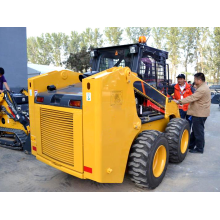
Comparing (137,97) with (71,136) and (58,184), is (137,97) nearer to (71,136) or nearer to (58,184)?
(71,136)

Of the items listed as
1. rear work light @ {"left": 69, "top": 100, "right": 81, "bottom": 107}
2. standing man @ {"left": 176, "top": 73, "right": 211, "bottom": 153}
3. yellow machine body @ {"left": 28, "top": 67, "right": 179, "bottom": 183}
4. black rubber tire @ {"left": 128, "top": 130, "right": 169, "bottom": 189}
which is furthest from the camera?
standing man @ {"left": 176, "top": 73, "right": 211, "bottom": 153}

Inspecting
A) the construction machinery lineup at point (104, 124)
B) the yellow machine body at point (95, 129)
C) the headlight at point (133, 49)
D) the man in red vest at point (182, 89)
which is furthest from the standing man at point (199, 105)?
the yellow machine body at point (95, 129)

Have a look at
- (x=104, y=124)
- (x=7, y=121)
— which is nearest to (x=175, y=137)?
(x=104, y=124)

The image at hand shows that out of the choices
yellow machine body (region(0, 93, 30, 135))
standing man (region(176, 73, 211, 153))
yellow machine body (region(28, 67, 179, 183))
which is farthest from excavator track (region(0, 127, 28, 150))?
standing man (region(176, 73, 211, 153))

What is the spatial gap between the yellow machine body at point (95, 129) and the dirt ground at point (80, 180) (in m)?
0.53

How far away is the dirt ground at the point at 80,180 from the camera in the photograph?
303 centimetres

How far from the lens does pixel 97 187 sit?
10.0ft

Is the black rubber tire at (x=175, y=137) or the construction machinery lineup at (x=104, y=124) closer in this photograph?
the construction machinery lineup at (x=104, y=124)

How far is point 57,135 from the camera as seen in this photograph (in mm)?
2691

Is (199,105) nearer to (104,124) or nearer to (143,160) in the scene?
(143,160)

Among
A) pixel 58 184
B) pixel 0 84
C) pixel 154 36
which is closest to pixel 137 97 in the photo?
pixel 58 184

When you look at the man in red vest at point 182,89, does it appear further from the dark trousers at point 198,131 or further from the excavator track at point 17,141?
the excavator track at point 17,141

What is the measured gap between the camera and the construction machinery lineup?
2279 mm

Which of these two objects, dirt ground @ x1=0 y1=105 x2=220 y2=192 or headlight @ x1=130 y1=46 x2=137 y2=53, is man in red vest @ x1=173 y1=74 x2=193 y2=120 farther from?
headlight @ x1=130 y1=46 x2=137 y2=53
